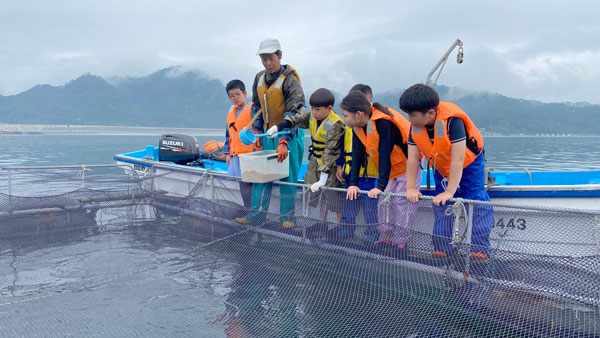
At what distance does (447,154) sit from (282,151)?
2.02 meters

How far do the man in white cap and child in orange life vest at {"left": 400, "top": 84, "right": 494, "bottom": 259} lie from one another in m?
1.74

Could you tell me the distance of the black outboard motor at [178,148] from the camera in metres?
9.03

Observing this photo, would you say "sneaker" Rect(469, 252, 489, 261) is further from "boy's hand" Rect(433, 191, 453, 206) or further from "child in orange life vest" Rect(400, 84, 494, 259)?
"boy's hand" Rect(433, 191, 453, 206)

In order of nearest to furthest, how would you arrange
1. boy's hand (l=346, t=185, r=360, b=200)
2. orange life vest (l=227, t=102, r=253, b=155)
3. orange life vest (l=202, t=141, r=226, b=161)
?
boy's hand (l=346, t=185, r=360, b=200)
orange life vest (l=227, t=102, r=253, b=155)
orange life vest (l=202, t=141, r=226, b=161)

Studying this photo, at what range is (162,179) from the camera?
283 inches

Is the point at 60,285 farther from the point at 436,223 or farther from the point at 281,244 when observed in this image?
the point at 436,223

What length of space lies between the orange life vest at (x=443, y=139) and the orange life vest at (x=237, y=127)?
2683mm

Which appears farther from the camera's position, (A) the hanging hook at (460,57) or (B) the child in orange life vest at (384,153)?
(A) the hanging hook at (460,57)

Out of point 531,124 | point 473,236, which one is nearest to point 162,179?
point 473,236

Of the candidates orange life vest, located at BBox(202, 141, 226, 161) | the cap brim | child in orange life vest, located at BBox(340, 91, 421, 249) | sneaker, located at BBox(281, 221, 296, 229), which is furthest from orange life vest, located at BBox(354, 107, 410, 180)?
orange life vest, located at BBox(202, 141, 226, 161)

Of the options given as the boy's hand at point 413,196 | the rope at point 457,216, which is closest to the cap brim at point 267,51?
the boy's hand at point 413,196

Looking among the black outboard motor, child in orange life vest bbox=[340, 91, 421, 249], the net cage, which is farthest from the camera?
the black outboard motor

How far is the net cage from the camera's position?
3.12 meters

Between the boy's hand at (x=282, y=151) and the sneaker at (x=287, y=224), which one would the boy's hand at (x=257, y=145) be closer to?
the boy's hand at (x=282, y=151)
